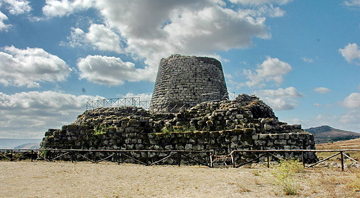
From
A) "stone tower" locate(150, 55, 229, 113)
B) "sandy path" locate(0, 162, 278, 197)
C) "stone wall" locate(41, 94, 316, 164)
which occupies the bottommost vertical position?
"sandy path" locate(0, 162, 278, 197)

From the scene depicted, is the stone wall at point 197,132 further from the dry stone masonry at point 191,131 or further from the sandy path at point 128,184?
the sandy path at point 128,184

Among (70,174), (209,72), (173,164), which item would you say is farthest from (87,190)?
(209,72)

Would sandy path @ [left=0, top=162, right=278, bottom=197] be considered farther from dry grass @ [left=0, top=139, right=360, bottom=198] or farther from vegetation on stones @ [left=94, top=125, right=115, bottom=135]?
vegetation on stones @ [left=94, top=125, right=115, bottom=135]

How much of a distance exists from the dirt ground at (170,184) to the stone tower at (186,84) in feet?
34.5

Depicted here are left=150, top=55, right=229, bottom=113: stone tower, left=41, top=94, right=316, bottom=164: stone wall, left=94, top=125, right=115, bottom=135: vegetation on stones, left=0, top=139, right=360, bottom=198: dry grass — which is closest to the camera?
left=0, top=139, right=360, bottom=198: dry grass

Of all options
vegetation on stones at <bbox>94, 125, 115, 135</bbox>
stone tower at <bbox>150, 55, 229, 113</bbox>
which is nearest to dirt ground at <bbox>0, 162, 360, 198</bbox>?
vegetation on stones at <bbox>94, 125, 115, 135</bbox>

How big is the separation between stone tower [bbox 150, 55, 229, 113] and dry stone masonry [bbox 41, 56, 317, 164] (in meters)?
0.34

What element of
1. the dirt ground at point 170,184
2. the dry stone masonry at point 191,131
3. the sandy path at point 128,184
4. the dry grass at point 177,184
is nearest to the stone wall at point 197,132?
the dry stone masonry at point 191,131

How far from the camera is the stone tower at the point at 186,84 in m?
21.2

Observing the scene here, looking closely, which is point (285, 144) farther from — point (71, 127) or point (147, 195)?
point (71, 127)

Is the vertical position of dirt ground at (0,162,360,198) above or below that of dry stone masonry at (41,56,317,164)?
below

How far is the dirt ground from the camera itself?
7401 mm

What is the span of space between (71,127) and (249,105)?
1099 cm

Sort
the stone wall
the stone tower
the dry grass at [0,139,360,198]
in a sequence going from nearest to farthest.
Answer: the dry grass at [0,139,360,198]
the stone wall
the stone tower
